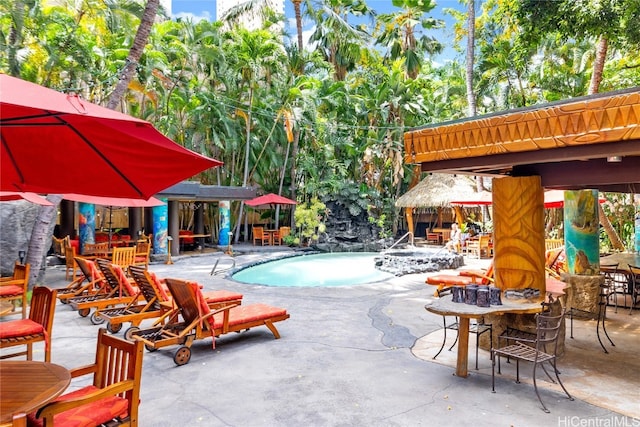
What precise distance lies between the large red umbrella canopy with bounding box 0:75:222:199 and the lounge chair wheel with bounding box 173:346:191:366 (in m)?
2.38

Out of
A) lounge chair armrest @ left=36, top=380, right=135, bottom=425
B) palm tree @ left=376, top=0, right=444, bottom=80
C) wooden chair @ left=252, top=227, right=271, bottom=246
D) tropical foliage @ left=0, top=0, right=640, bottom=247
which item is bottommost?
lounge chair armrest @ left=36, top=380, right=135, bottom=425

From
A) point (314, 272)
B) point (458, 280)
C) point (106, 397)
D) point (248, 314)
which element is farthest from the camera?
point (314, 272)

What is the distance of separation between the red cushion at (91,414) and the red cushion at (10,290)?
166 inches

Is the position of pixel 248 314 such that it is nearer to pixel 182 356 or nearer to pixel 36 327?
pixel 182 356

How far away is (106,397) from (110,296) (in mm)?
5205

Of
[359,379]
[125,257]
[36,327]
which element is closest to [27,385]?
[36,327]

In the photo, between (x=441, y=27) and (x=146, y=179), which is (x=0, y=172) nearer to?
Result: (x=146, y=179)

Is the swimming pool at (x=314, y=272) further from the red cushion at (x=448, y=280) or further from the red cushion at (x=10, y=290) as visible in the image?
the red cushion at (x=10, y=290)

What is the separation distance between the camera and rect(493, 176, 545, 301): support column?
16.5 feet

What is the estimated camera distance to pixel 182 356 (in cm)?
496

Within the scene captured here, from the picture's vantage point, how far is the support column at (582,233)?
289 inches

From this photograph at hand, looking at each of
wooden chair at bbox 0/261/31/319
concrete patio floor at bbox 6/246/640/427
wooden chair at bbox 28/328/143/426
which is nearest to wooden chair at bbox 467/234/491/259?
concrete patio floor at bbox 6/246/640/427

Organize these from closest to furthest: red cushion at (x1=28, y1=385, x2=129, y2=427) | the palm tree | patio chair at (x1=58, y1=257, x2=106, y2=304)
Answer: red cushion at (x1=28, y1=385, x2=129, y2=427)
patio chair at (x1=58, y1=257, x2=106, y2=304)
the palm tree

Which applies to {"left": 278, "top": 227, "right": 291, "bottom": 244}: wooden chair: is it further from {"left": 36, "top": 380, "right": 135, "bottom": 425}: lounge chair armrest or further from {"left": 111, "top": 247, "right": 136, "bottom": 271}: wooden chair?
{"left": 36, "top": 380, "right": 135, "bottom": 425}: lounge chair armrest
